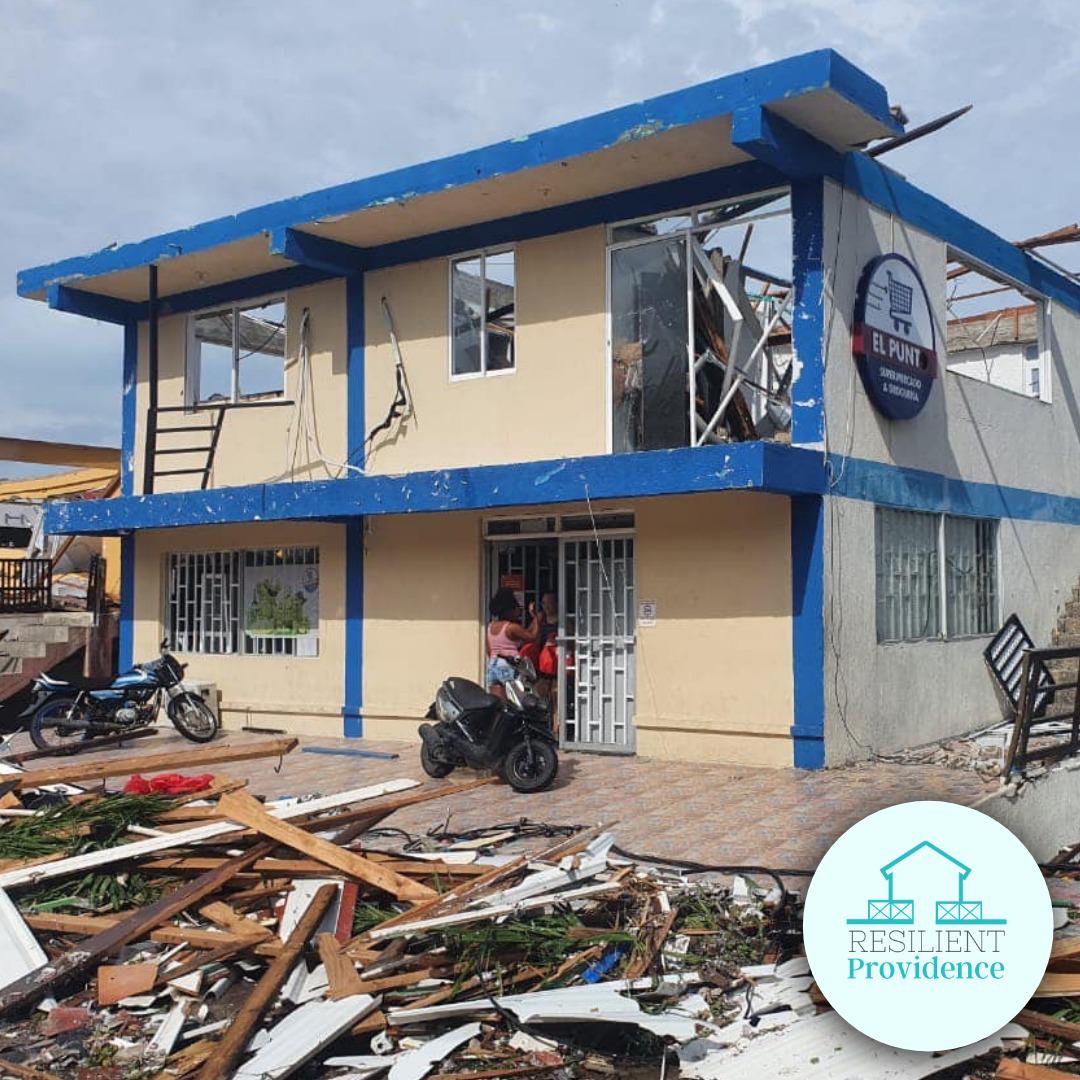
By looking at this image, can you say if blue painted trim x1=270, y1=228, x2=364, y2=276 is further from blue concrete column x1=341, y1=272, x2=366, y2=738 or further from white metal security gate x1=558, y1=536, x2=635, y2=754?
white metal security gate x1=558, y1=536, x2=635, y2=754

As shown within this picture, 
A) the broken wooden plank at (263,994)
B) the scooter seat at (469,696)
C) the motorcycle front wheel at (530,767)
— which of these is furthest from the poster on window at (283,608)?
the broken wooden plank at (263,994)

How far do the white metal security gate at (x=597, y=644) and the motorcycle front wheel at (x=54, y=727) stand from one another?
17.8 feet

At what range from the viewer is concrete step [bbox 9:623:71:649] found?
58.1 feet

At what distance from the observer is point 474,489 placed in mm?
12352

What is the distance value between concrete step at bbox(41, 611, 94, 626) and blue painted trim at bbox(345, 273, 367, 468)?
555cm

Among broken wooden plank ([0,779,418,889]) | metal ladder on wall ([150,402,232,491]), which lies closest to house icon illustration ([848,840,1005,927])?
broken wooden plank ([0,779,418,889])

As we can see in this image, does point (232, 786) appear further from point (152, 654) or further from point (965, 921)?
point (152, 654)

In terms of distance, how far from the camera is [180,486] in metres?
16.2

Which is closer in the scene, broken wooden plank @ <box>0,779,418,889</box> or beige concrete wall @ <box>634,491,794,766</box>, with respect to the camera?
broken wooden plank @ <box>0,779,418,889</box>

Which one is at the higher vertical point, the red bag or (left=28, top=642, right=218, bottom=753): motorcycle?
the red bag

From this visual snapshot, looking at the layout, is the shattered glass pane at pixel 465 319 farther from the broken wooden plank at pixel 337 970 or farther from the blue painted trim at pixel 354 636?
the broken wooden plank at pixel 337 970

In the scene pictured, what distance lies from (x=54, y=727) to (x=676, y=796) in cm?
751

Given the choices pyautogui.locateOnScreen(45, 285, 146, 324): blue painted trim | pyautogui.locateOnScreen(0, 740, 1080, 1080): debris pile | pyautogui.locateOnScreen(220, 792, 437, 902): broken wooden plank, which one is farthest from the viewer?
pyautogui.locateOnScreen(45, 285, 146, 324): blue painted trim

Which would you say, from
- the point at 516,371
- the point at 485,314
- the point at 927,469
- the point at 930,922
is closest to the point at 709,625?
the point at 927,469
